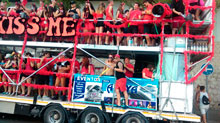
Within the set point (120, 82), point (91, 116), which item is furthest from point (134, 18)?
point (91, 116)

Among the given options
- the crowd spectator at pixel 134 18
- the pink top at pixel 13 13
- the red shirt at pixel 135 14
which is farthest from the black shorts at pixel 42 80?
the red shirt at pixel 135 14

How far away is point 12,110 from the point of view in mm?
7238

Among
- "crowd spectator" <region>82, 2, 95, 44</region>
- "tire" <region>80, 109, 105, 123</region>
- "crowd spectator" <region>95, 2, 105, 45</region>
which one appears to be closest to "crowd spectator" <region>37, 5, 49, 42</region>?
"crowd spectator" <region>82, 2, 95, 44</region>

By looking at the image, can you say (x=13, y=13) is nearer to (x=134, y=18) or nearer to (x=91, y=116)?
(x=134, y=18)

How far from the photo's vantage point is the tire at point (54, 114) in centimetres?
677

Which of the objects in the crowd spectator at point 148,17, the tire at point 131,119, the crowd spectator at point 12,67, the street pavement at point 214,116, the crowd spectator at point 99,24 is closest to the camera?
the tire at point 131,119

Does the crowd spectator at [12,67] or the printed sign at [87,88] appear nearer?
the printed sign at [87,88]

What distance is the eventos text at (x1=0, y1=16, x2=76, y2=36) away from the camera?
753 cm

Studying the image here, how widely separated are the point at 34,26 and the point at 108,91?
3.74 m

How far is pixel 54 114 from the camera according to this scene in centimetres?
687

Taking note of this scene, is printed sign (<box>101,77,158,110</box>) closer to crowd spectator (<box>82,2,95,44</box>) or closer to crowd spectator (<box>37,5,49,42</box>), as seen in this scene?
crowd spectator (<box>82,2,95,44</box>)

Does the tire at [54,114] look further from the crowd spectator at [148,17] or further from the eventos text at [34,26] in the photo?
the crowd spectator at [148,17]

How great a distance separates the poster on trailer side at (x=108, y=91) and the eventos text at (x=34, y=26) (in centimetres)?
176

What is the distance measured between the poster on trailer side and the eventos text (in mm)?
1757
